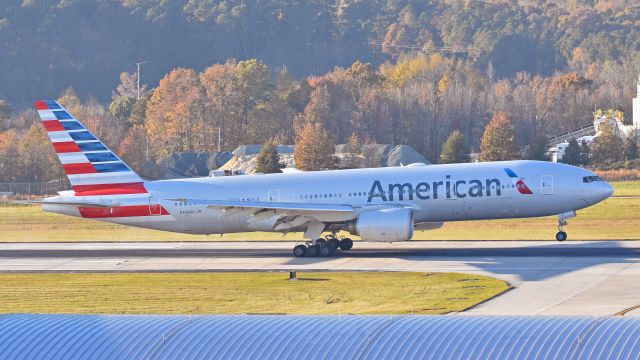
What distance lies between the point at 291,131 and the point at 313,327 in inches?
5088

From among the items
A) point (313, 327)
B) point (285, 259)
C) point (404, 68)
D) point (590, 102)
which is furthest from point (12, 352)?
point (404, 68)

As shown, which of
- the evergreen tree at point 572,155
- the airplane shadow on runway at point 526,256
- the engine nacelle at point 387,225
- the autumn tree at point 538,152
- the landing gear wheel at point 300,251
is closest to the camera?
the airplane shadow on runway at point 526,256

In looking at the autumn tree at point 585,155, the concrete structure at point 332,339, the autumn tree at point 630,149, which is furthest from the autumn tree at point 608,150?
the concrete structure at point 332,339

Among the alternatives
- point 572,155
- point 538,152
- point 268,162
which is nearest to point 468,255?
point 268,162

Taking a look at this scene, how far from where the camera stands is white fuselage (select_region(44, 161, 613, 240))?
50.2 metres

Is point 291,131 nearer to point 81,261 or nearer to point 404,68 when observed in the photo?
point 404,68

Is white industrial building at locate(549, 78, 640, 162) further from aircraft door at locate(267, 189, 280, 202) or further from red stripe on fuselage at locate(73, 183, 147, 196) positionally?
red stripe on fuselage at locate(73, 183, 147, 196)

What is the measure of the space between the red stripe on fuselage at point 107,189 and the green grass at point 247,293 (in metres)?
7.20

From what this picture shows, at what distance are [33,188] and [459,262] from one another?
205 feet

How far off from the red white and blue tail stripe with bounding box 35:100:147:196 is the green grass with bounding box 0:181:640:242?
33.2 feet

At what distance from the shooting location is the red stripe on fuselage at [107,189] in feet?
171

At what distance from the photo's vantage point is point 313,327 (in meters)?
20.5

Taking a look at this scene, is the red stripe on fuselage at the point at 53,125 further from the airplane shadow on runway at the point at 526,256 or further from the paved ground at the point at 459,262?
the airplane shadow on runway at the point at 526,256

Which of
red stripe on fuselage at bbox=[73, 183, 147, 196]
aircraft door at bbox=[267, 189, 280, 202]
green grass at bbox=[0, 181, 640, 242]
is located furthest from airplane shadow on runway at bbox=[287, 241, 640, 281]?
red stripe on fuselage at bbox=[73, 183, 147, 196]
